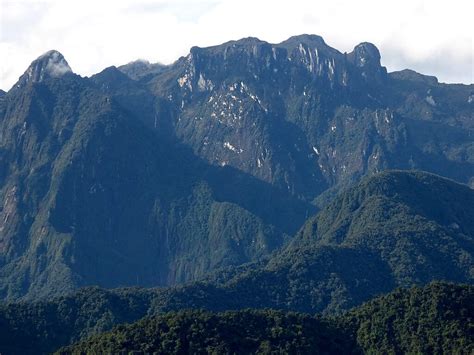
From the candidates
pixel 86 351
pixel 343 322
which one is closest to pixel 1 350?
pixel 86 351

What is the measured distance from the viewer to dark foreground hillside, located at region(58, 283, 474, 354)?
529 ft

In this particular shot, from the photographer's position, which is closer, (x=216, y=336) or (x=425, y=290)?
(x=216, y=336)

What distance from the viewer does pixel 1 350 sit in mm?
196625

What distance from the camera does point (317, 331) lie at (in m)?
168

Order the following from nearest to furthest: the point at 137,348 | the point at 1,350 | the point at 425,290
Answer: the point at 137,348 → the point at 425,290 → the point at 1,350

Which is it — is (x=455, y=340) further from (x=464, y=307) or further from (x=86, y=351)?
(x=86, y=351)

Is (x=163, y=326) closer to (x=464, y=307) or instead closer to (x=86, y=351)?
(x=86, y=351)

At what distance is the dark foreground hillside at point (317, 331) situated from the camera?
16125 cm

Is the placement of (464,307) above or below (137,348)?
above

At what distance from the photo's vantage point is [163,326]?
164 meters

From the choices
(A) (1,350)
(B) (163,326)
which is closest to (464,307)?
(B) (163,326)

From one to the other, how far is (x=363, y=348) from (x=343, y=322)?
745cm

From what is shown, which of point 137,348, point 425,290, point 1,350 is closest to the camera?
point 137,348

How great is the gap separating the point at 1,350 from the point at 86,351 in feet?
117
